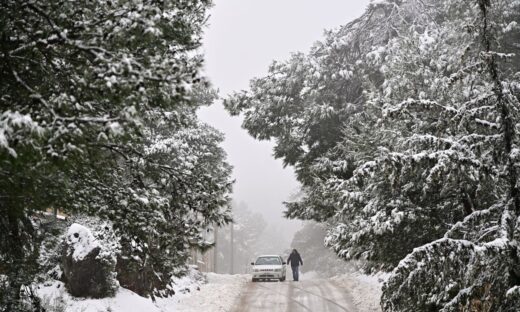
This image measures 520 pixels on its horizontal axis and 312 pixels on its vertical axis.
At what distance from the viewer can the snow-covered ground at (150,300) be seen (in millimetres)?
11203

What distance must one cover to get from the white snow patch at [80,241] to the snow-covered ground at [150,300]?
953 mm

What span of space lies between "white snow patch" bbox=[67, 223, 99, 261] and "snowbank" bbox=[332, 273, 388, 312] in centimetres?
852

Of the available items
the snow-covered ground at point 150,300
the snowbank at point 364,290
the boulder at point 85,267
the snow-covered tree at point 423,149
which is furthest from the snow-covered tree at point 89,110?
the snowbank at point 364,290

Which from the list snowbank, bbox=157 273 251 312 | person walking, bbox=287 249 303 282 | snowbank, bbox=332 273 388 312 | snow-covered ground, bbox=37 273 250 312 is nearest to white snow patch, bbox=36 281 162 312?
snow-covered ground, bbox=37 273 250 312

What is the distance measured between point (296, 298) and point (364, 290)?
8.86ft

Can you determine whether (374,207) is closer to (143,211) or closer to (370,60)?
(143,211)

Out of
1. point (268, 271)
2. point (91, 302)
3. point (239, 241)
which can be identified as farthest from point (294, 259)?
point (239, 241)

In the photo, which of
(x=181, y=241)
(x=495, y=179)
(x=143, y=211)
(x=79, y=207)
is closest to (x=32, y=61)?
(x=79, y=207)

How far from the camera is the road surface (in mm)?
15742

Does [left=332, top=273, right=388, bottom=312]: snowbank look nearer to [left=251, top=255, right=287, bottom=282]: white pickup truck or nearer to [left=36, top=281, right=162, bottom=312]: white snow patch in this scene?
[left=251, top=255, right=287, bottom=282]: white pickup truck

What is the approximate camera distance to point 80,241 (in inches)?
488

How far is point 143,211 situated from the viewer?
7355mm

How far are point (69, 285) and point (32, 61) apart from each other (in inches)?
328

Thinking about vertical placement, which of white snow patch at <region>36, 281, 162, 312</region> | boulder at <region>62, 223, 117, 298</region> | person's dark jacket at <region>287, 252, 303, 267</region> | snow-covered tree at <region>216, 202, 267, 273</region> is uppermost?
snow-covered tree at <region>216, 202, 267, 273</region>
